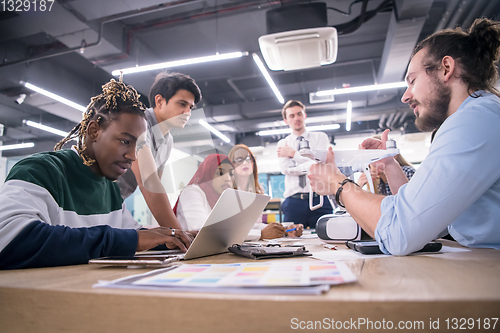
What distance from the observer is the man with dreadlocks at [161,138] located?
3.49ft

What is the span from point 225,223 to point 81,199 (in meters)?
0.57

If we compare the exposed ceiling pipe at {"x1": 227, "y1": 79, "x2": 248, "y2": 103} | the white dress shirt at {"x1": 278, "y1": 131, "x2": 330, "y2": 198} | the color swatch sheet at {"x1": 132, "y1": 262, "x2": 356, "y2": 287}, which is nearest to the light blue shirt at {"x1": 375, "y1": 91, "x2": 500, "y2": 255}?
the color swatch sheet at {"x1": 132, "y1": 262, "x2": 356, "y2": 287}

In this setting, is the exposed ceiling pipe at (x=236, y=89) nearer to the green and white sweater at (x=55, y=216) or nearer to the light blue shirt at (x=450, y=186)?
the green and white sweater at (x=55, y=216)

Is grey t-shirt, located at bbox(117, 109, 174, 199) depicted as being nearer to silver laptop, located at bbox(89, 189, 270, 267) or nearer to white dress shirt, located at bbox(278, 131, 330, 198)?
silver laptop, located at bbox(89, 189, 270, 267)

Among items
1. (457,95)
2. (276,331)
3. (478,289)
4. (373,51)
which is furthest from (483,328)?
(373,51)

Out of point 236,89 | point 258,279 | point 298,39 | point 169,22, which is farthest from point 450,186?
point 236,89

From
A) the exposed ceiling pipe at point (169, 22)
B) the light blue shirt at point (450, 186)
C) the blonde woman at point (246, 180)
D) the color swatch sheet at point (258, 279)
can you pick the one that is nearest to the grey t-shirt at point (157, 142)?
the blonde woman at point (246, 180)

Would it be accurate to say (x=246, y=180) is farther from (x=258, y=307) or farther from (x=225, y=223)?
(x=258, y=307)

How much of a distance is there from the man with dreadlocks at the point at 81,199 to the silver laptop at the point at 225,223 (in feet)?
0.39

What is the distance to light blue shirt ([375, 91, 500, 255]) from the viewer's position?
714mm

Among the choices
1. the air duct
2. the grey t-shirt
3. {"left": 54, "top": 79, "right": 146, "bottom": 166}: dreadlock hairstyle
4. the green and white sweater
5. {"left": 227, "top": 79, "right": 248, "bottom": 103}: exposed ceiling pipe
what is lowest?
the green and white sweater

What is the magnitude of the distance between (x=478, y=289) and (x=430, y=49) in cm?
97

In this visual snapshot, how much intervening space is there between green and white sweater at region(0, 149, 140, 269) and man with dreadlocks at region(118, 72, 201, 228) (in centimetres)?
20

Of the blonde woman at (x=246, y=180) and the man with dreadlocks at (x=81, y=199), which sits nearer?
the man with dreadlocks at (x=81, y=199)
